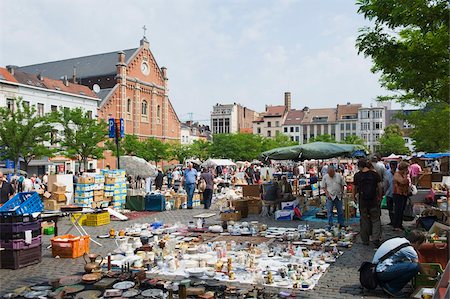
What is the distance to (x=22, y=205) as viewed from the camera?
8.39m

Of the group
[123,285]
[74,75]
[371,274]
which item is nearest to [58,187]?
[123,285]

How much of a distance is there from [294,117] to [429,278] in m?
97.8

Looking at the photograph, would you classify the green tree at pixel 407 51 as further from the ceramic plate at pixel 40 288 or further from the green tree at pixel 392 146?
the green tree at pixel 392 146

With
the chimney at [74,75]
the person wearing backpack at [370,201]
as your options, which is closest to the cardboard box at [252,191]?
the person wearing backpack at [370,201]

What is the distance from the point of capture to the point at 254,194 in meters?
17.7

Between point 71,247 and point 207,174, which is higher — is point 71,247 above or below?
below

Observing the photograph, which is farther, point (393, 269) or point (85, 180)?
point (85, 180)

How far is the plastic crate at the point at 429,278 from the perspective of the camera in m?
6.10

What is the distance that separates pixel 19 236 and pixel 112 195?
912 cm

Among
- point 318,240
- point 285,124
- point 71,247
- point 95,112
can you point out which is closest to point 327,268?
point 318,240

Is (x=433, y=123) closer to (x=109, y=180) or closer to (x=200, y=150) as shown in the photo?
(x=109, y=180)

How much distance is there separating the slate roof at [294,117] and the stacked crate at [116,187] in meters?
85.4

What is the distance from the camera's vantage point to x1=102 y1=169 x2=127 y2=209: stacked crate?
56.0ft

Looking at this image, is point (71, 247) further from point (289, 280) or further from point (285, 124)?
point (285, 124)
